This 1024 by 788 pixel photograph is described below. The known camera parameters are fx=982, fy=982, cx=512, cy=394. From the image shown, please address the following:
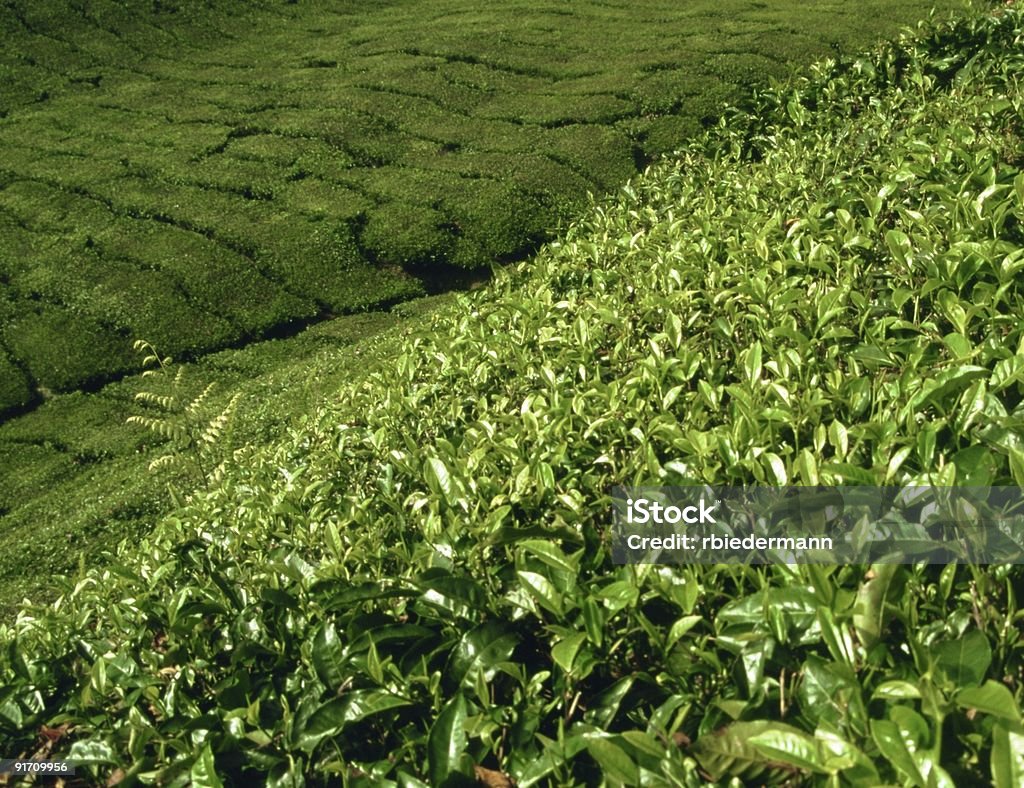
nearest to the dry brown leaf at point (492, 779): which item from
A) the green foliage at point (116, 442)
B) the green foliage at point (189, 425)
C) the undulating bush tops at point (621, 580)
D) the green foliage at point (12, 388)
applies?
the undulating bush tops at point (621, 580)

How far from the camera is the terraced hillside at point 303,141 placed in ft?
26.3

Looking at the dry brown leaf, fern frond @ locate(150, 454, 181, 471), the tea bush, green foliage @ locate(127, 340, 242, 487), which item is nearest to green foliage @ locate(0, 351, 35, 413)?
the tea bush

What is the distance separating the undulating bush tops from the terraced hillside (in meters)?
5.52

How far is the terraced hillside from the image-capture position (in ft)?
26.3

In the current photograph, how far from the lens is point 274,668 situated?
5.01ft

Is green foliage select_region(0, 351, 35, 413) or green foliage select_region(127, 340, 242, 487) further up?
green foliage select_region(127, 340, 242, 487)

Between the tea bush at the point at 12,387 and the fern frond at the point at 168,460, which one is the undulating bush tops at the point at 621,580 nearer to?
the fern frond at the point at 168,460

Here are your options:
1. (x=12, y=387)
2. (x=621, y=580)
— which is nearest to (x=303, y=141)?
(x=12, y=387)

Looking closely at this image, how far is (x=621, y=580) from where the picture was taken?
138 centimetres

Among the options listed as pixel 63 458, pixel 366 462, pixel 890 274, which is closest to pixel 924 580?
pixel 890 274

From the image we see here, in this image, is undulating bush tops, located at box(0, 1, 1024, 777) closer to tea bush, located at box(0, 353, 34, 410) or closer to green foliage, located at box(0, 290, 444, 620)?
green foliage, located at box(0, 290, 444, 620)

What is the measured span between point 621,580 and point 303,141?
9.39m

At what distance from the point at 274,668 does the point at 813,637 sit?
822 millimetres

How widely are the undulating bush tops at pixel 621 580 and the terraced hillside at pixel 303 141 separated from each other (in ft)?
18.1
